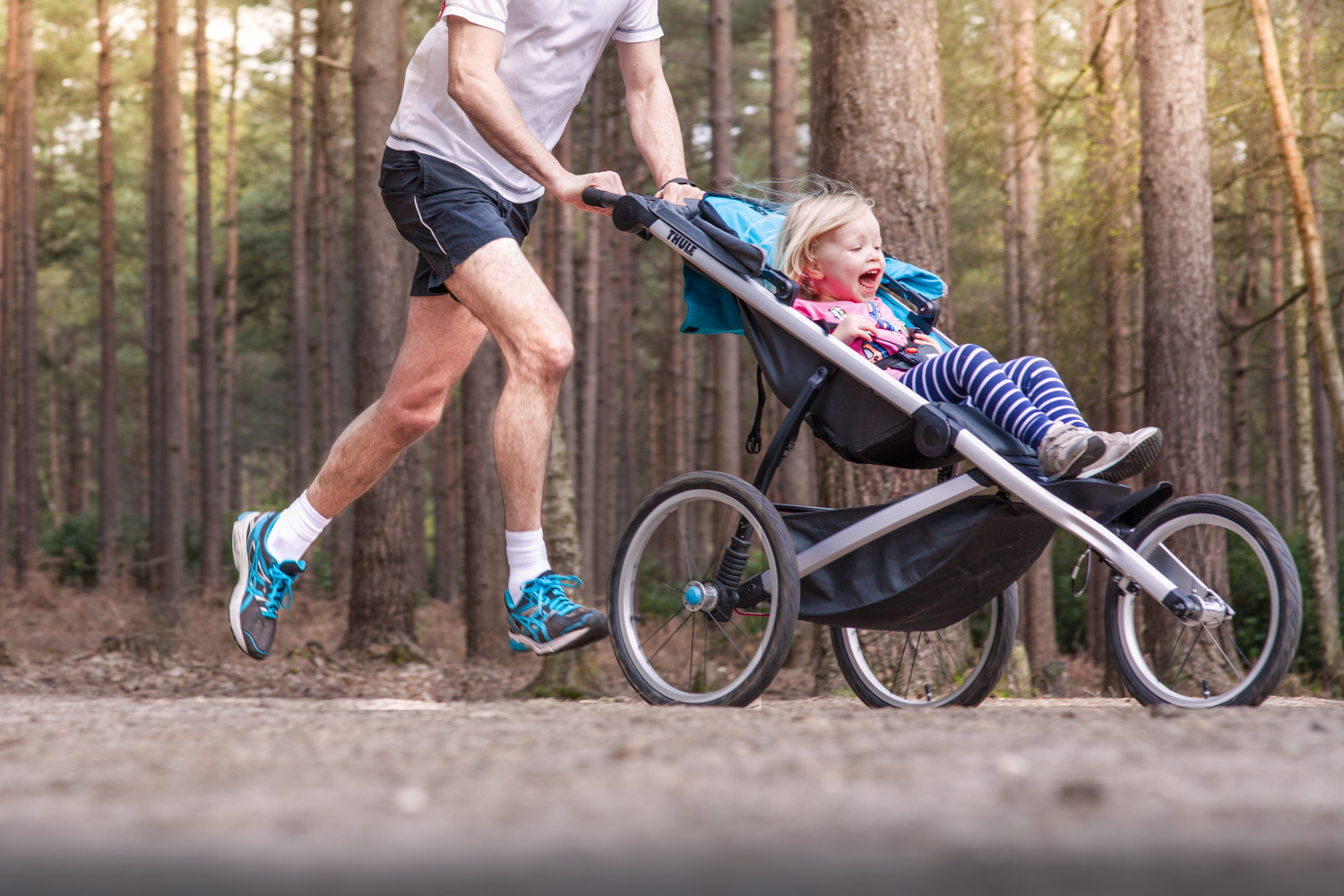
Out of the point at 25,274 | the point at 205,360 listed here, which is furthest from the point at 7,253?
the point at 205,360

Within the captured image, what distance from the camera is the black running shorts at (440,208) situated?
3.93 m

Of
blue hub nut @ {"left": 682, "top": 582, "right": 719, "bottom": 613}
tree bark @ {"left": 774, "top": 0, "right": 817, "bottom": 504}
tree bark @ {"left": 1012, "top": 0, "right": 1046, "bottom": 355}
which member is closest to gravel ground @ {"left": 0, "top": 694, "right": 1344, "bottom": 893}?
blue hub nut @ {"left": 682, "top": 582, "right": 719, "bottom": 613}

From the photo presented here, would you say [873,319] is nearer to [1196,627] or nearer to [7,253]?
[1196,627]

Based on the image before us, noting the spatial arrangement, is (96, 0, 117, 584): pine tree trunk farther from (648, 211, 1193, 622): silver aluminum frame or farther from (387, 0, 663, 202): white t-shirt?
(648, 211, 1193, 622): silver aluminum frame

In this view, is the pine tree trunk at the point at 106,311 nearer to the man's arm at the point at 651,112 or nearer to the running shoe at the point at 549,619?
the man's arm at the point at 651,112

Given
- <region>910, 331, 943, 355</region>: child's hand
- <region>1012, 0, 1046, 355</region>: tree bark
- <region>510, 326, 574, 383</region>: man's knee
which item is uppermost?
<region>1012, 0, 1046, 355</region>: tree bark

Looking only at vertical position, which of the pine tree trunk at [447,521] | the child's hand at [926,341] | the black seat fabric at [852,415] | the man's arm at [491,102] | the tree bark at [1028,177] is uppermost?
the tree bark at [1028,177]

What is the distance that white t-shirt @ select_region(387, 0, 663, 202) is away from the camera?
4.09 metres

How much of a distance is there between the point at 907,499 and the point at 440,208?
178 centimetres

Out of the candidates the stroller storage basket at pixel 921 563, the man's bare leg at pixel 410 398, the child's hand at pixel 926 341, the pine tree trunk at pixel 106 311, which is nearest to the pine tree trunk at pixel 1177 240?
the child's hand at pixel 926 341

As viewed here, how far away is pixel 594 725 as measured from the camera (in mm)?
2719

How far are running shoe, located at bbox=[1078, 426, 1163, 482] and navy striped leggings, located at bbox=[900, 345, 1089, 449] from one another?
0.14 meters

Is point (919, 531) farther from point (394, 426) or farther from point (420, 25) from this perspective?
point (420, 25)

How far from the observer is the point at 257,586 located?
13.9ft
